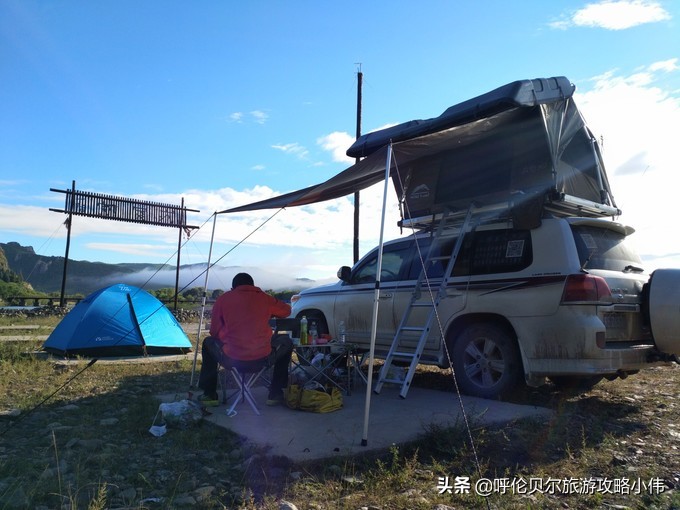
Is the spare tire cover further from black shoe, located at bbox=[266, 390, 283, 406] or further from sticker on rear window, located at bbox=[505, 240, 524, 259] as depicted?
black shoe, located at bbox=[266, 390, 283, 406]

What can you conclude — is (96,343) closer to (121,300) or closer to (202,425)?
(121,300)

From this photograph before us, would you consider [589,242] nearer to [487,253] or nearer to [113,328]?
[487,253]

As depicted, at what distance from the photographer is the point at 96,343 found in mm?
8867

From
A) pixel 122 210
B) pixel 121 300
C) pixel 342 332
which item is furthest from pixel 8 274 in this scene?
pixel 342 332

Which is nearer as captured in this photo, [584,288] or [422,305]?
[584,288]

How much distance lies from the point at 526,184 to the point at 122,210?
12.9 meters

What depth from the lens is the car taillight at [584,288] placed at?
493 centimetres

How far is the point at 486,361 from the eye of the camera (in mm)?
5754

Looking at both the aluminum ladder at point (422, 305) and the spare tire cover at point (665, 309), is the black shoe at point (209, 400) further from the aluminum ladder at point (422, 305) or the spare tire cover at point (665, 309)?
the spare tire cover at point (665, 309)

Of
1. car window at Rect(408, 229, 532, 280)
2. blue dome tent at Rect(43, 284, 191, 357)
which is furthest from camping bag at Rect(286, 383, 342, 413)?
blue dome tent at Rect(43, 284, 191, 357)

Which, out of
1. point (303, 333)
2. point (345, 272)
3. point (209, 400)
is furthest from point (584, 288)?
point (209, 400)

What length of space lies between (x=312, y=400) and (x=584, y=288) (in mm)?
2920

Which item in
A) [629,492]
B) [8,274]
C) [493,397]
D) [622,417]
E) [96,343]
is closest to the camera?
[629,492]

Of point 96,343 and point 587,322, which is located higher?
point 587,322
